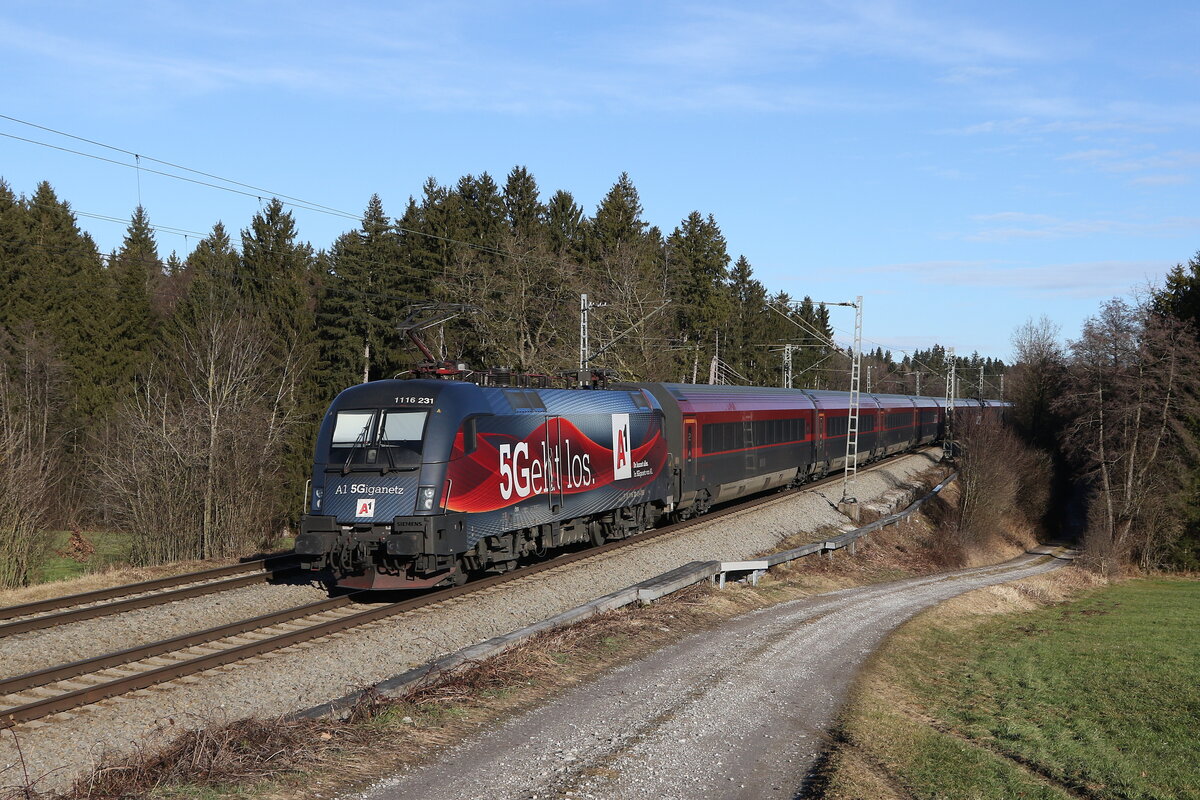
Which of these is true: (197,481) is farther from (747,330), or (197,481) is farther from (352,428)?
(747,330)

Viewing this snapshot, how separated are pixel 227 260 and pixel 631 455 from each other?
174 feet

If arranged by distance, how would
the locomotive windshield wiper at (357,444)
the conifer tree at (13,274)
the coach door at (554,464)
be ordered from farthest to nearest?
the conifer tree at (13,274)
the coach door at (554,464)
the locomotive windshield wiper at (357,444)

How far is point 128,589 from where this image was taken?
50.8 feet

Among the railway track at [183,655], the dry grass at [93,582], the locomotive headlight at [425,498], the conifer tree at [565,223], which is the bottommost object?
the dry grass at [93,582]

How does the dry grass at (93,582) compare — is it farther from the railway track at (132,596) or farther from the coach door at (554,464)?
the coach door at (554,464)

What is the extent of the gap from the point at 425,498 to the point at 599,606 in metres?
3.21

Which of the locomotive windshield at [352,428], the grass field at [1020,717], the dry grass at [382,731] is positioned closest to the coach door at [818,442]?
the grass field at [1020,717]

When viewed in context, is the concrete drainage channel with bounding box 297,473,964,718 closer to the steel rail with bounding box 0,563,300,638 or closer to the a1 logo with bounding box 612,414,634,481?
the a1 logo with bounding box 612,414,634,481

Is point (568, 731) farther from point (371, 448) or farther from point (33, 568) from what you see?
point (33, 568)

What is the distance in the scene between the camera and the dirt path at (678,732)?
780 centimetres

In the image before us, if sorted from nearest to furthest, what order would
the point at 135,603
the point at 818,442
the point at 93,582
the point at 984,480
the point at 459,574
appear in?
1. the point at 135,603
2. the point at 459,574
3. the point at 93,582
4. the point at 818,442
5. the point at 984,480

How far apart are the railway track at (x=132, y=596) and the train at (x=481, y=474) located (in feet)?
6.25

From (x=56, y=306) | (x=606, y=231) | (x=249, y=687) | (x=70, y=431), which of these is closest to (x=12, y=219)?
(x=56, y=306)

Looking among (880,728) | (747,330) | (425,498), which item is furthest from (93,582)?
(747,330)
